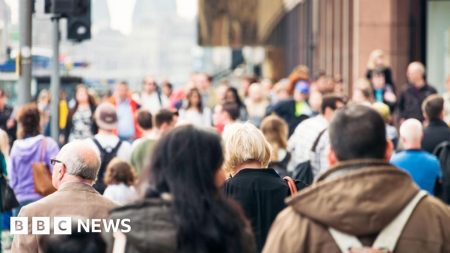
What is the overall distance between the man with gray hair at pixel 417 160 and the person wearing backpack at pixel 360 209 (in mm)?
5672

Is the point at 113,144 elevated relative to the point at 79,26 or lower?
lower

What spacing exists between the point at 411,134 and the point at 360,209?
5.89 metres

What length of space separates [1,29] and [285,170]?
4444 millimetres

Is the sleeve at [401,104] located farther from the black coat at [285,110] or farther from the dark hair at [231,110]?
the dark hair at [231,110]

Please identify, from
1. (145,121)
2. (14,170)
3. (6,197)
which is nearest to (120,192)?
(6,197)

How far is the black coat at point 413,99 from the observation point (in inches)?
710

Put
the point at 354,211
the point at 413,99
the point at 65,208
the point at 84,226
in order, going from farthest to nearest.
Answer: the point at 413,99, the point at 65,208, the point at 354,211, the point at 84,226

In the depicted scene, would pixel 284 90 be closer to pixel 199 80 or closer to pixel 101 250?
pixel 199 80

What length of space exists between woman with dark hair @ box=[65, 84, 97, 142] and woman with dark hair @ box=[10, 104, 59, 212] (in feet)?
16.4

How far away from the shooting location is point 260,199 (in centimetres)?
769

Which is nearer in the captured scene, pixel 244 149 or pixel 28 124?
pixel 244 149

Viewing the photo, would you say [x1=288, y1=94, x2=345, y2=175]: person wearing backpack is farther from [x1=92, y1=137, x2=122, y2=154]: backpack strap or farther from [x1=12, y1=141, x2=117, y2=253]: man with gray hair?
[x1=12, y1=141, x2=117, y2=253]: man with gray hair

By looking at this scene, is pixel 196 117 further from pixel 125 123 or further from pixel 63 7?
pixel 63 7

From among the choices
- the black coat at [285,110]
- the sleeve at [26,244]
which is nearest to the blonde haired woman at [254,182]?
the sleeve at [26,244]
